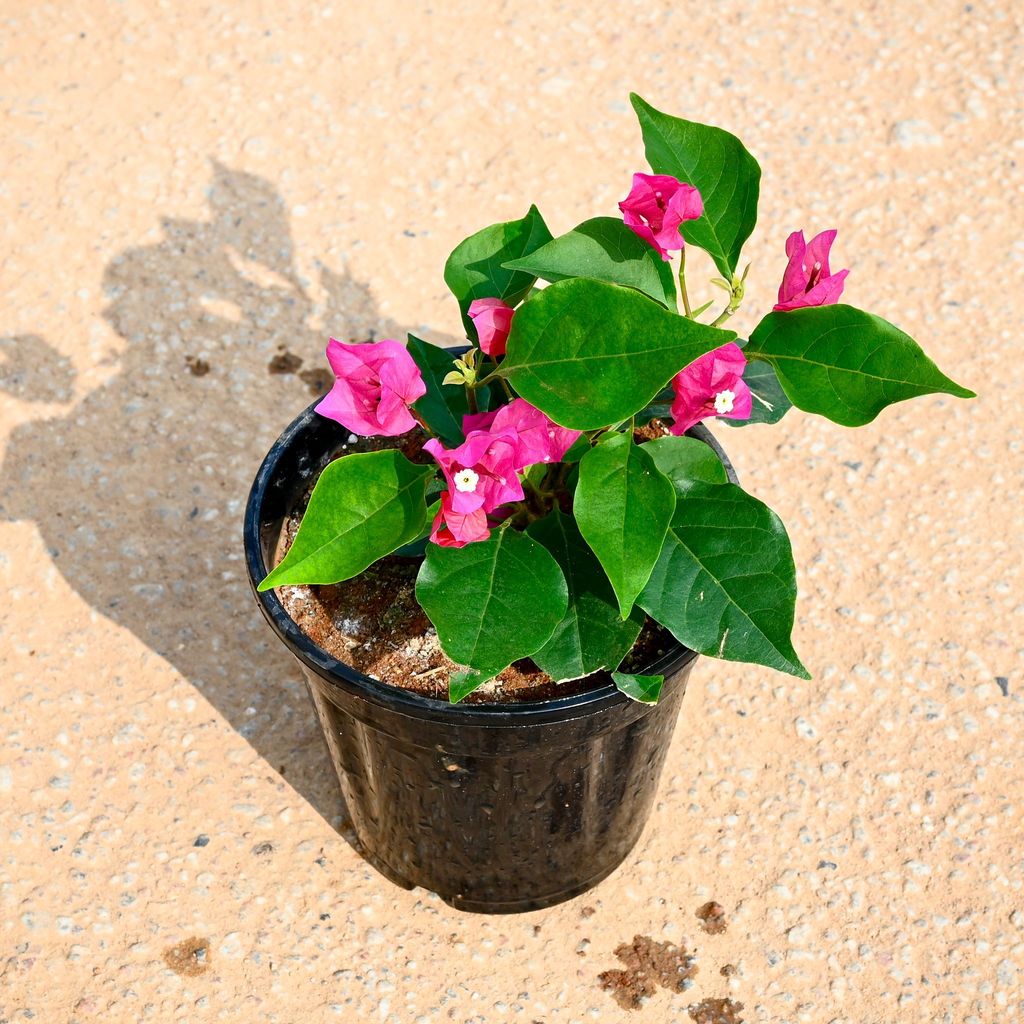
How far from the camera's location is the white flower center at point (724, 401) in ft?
4.50

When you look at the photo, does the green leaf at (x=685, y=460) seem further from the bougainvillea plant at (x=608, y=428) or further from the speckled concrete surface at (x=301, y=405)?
the speckled concrete surface at (x=301, y=405)

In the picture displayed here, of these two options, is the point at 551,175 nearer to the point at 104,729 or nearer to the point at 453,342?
the point at 453,342

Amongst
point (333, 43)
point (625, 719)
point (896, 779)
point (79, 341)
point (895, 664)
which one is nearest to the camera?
point (625, 719)

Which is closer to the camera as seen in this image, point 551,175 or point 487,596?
point 487,596

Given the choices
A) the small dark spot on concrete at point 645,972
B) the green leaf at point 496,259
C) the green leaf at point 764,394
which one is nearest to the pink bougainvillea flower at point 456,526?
the green leaf at point 496,259

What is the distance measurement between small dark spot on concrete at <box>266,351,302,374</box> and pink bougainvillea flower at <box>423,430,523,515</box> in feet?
4.76

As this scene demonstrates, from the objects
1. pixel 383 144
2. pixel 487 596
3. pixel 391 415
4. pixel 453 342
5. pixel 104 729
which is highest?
pixel 391 415

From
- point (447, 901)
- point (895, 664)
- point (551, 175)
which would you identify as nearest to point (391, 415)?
point (447, 901)

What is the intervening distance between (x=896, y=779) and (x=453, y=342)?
1.26 m

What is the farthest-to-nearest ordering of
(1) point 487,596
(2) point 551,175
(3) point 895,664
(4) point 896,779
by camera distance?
1. (2) point 551,175
2. (3) point 895,664
3. (4) point 896,779
4. (1) point 487,596

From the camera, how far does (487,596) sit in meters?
1.46

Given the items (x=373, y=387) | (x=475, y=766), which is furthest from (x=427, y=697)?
(x=373, y=387)

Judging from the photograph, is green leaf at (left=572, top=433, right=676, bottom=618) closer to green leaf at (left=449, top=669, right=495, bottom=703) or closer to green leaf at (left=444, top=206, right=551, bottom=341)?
green leaf at (left=449, top=669, right=495, bottom=703)

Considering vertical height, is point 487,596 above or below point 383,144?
above
